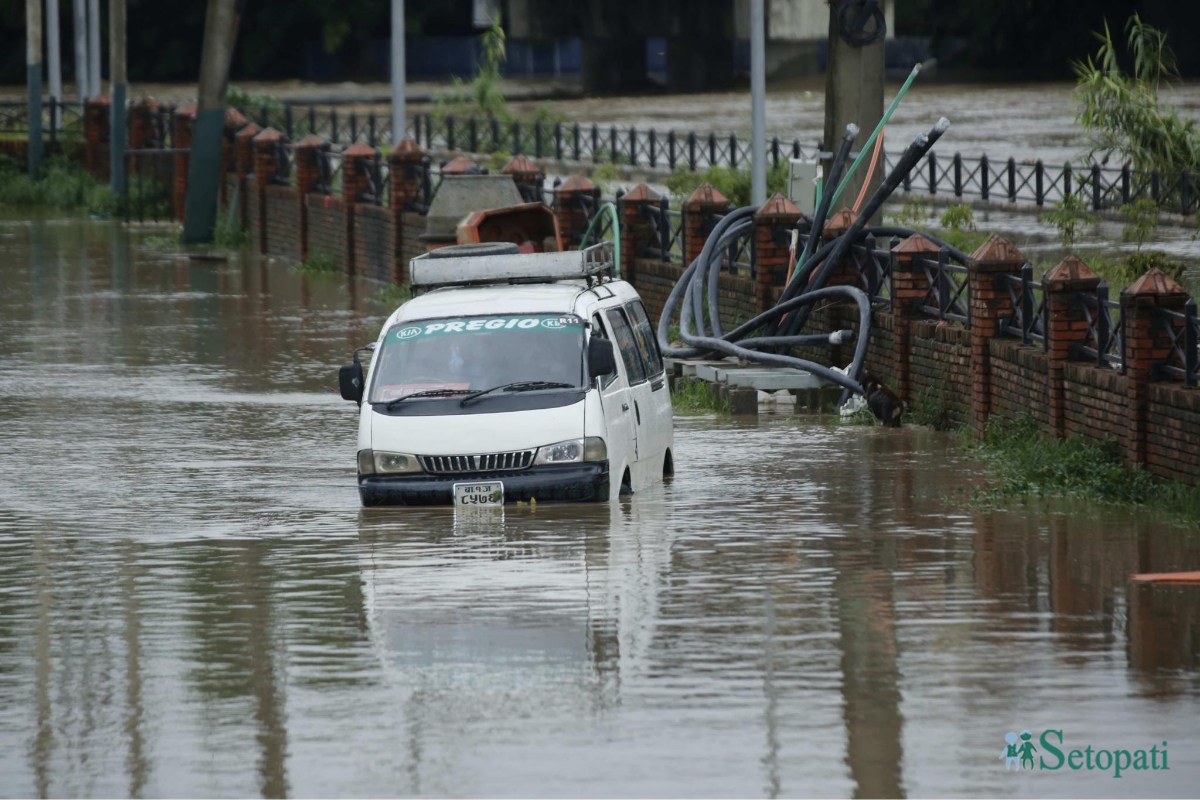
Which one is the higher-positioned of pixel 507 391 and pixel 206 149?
pixel 206 149

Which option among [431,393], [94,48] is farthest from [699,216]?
[94,48]

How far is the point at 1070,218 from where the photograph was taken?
99.3 ft

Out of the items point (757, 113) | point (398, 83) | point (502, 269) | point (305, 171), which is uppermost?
point (398, 83)

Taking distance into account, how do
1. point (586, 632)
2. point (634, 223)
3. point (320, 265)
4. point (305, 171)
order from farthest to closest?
1. point (305, 171)
2. point (320, 265)
3. point (634, 223)
4. point (586, 632)

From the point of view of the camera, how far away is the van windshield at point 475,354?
51.0 feet

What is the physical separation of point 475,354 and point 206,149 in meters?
29.2

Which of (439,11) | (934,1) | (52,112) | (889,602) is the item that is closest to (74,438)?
(889,602)

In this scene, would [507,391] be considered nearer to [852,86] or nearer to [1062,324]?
[1062,324]

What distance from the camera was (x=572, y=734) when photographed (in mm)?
9594

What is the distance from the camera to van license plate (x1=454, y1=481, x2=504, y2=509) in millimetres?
15102

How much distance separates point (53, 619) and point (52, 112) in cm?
4814

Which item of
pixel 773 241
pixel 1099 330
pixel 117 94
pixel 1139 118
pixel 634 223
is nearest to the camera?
pixel 1099 330

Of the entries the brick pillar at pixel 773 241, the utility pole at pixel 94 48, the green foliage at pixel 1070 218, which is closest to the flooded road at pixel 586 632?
the brick pillar at pixel 773 241

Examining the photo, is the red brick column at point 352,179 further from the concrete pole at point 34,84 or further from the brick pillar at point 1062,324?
the brick pillar at point 1062,324
